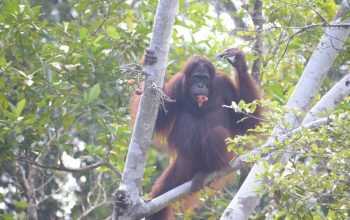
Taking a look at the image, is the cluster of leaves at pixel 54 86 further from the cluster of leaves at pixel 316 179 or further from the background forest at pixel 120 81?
the cluster of leaves at pixel 316 179

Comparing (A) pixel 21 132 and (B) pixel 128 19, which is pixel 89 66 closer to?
(A) pixel 21 132

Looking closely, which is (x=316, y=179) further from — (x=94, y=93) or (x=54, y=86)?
(x=54, y=86)

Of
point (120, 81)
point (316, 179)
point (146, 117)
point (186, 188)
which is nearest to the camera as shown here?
point (316, 179)

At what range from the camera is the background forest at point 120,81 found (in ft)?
14.4

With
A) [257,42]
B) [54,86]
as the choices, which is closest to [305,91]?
[257,42]

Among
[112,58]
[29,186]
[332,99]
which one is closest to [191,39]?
[112,58]

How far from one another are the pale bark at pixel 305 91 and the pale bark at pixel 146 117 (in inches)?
25.5

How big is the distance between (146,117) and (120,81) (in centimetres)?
153

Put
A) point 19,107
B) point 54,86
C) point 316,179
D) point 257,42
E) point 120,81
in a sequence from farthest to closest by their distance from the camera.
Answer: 1. point 257,42
2. point 120,81
3. point 54,86
4. point 19,107
5. point 316,179

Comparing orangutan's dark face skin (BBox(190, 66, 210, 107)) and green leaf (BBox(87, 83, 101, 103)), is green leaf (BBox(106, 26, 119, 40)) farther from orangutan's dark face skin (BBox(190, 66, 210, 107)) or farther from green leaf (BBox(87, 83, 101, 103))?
green leaf (BBox(87, 83, 101, 103))

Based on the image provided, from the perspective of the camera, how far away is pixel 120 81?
21.8 ft

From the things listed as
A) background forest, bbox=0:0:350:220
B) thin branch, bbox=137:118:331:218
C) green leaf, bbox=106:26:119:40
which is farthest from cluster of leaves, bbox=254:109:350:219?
green leaf, bbox=106:26:119:40

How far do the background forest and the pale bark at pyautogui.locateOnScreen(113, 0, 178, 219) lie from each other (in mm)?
167

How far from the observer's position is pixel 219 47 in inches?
307
